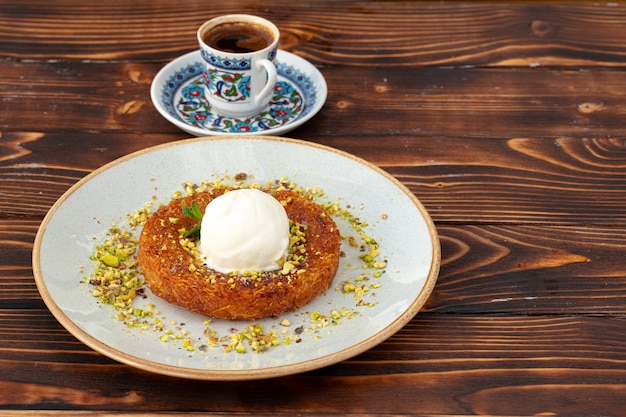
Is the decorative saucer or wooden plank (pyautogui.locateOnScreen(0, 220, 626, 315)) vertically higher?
wooden plank (pyautogui.locateOnScreen(0, 220, 626, 315))

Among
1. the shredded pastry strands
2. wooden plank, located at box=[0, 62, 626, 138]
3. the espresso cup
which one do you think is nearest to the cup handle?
the espresso cup

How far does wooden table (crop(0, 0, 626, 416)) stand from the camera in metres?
1.16

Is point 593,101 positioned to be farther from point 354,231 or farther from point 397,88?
point 354,231

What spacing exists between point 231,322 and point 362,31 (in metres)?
1.23

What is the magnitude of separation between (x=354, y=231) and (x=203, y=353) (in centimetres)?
41

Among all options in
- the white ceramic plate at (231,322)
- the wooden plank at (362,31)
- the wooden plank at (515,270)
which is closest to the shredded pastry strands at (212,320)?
the white ceramic plate at (231,322)

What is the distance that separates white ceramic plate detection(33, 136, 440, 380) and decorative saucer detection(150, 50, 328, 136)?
0.18m

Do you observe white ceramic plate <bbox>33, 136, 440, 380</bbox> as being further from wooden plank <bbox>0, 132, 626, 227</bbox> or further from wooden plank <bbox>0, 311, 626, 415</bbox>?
wooden plank <bbox>0, 132, 626, 227</bbox>

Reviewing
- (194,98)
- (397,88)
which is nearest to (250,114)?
(194,98)

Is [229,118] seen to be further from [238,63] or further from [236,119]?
[238,63]

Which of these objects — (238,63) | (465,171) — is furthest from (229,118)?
(465,171)

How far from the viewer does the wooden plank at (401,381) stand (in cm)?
113

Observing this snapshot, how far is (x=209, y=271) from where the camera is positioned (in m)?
1.27

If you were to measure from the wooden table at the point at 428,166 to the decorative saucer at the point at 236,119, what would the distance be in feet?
0.17
